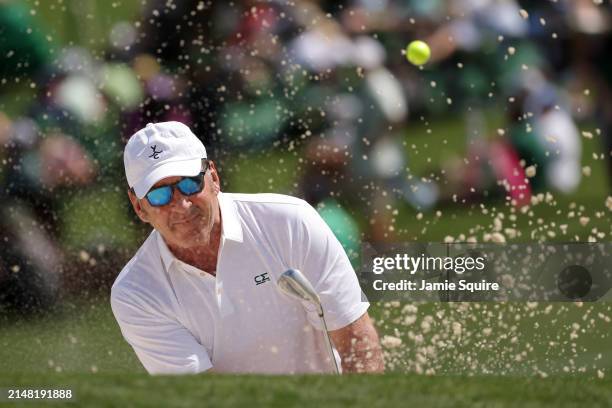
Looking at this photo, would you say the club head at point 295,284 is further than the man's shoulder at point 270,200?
No

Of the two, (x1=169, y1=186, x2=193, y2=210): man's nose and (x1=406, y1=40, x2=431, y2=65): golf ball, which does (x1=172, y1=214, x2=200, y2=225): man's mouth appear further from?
(x1=406, y1=40, x2=431, y2=65): golf ball

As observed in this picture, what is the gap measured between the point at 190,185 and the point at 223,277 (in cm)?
A: 26

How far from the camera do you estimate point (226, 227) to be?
2898mm

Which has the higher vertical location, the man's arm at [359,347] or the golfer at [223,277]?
the golfer at [223,277]

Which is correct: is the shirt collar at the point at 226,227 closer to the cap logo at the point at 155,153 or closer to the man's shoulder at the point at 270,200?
the man's shoulder at the point at 270,200

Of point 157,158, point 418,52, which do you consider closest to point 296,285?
point 157,158

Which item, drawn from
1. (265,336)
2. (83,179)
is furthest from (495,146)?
(265,336)

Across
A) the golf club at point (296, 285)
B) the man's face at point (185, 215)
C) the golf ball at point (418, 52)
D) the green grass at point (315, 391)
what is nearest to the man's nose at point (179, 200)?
the man's face at point (185, 215)

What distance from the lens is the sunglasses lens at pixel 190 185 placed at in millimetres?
2861

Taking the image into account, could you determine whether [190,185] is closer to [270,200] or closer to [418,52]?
[270,200]

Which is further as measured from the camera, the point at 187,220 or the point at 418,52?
the point at 418,52

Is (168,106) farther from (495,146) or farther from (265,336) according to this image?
(265,336)

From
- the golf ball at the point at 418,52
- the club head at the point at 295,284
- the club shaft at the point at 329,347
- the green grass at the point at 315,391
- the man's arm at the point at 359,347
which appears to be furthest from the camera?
the golf ball at the point at 418,52

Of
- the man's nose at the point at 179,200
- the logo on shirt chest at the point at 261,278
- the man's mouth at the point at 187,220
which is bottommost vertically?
the logo on shirt chest at the point at 261,278
